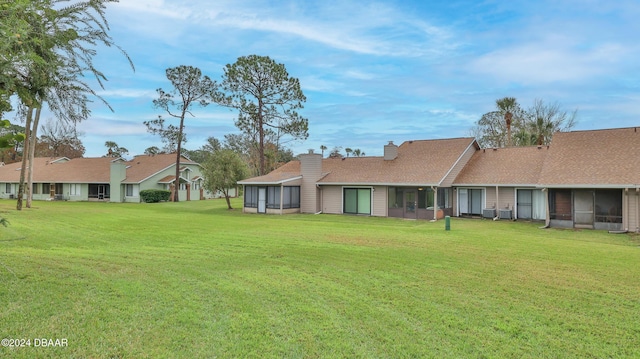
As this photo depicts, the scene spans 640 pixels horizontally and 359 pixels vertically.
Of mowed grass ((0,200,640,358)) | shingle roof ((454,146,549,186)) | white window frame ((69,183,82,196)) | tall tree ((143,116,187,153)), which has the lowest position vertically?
mowed grass ((0,200,640,358))

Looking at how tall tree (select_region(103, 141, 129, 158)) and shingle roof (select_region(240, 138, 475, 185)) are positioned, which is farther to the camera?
tall tree (select_region(103, 141, 129, 158))

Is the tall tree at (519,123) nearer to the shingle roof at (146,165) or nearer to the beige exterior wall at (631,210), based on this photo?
the beige exterior wall at (631,210)

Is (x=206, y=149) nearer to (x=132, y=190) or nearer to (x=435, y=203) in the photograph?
(x=132, y=190)

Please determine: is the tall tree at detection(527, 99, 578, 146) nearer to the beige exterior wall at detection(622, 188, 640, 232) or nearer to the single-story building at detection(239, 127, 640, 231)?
the single-story building at detection(239, 127, 640, 231)

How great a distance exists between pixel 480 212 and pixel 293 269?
1844cm

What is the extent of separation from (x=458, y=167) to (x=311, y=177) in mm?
9653

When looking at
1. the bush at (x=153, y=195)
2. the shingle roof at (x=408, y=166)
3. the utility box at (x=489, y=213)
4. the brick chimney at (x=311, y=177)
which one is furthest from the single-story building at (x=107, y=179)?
the utility box at (x=489, y=213)

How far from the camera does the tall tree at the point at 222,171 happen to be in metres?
30.5

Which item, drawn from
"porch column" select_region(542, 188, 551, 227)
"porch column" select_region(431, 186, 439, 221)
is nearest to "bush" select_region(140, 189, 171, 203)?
"porch column" select_region(431, 186, 439, 221)

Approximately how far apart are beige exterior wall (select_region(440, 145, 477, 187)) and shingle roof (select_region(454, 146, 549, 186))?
0.76 feet

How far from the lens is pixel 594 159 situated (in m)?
20.6

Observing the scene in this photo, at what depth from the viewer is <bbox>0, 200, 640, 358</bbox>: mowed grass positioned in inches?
190

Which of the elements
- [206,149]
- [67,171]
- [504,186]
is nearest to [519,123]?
[504,186]

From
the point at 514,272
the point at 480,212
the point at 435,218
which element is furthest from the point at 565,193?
the point at 514,272
